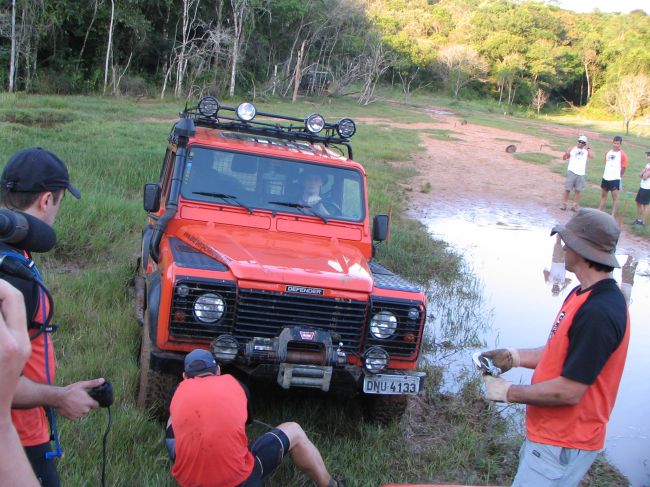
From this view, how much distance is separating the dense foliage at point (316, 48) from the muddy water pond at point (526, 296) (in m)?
17.9

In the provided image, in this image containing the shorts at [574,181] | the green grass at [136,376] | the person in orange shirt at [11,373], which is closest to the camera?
the person in orange shirt at [11,373]

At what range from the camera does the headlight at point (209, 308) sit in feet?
13.5

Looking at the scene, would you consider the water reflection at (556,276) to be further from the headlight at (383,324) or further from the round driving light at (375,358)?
the round driving light at (375,358)

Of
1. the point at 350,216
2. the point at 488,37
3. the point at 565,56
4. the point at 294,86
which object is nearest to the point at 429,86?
the point at 488,37

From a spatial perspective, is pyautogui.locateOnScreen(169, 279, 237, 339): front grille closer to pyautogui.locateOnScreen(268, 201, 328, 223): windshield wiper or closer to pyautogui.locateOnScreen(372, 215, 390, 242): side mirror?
pyautogui.locateOnScreen(268, 201, 328, 223): windshield wiper

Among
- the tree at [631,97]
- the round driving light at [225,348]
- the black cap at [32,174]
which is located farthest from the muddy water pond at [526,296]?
the tree at [631,97]

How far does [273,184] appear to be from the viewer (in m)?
5.46

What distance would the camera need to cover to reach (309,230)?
540 centimetres

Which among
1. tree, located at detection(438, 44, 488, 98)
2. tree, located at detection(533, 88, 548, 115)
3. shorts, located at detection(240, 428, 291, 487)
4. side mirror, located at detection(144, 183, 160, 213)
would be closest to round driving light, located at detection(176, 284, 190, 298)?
shorts, located at detection(240, 428, 291, 487)

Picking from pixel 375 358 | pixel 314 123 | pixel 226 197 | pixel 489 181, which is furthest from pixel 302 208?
pixel 489 181

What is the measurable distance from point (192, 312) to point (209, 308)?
104 millimetres

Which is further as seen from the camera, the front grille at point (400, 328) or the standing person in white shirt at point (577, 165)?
the standing person in white shirt at point (577, 165)

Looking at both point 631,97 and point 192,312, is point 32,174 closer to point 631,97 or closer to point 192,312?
point 192,312

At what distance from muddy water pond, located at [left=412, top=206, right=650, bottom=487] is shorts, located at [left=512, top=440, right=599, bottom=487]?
7.70ft
